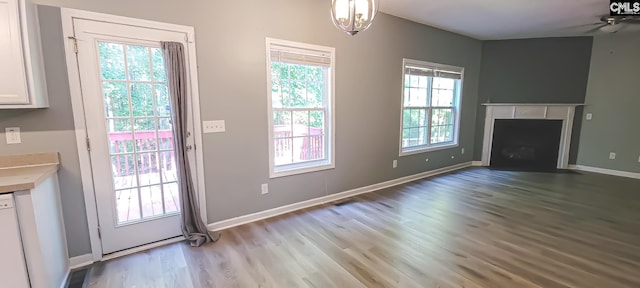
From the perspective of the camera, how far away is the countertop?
1.62m

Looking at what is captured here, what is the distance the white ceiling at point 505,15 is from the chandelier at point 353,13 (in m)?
1.78

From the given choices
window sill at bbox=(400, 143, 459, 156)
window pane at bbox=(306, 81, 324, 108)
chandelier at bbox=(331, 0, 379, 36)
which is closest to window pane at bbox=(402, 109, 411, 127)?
window sill at bbox=(400, 143, 459, 156)

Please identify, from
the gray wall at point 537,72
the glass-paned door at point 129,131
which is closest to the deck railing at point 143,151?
the glass-paned door at point 129,131

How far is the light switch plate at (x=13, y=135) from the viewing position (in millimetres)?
2023

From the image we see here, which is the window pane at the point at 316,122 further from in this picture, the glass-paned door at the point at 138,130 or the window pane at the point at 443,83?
the window pane at the point at 443,83

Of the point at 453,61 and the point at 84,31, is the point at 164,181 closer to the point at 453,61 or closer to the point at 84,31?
the point at 84,31

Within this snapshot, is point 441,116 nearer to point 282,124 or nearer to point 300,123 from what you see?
point 300,123

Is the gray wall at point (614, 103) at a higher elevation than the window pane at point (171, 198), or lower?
higher

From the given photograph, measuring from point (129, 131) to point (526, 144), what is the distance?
6.87m

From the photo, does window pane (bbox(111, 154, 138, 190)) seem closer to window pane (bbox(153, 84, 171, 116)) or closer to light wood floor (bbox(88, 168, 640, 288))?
A: window pane (bbox(153, 84, 171, 116))

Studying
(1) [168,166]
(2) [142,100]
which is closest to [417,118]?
(1) [168,166]

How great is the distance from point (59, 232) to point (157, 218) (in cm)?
68

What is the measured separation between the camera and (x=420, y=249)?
2.60m

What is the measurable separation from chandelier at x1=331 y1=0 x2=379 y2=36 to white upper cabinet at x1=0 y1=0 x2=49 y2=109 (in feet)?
6.80
